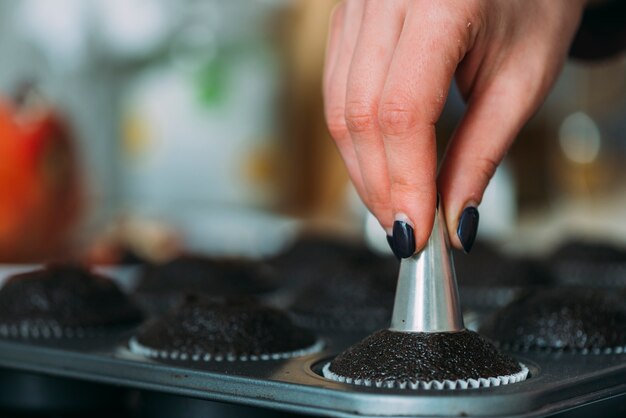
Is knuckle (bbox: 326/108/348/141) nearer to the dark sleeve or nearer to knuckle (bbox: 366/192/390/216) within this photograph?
knuckle (bbox: 366/192/390/216)

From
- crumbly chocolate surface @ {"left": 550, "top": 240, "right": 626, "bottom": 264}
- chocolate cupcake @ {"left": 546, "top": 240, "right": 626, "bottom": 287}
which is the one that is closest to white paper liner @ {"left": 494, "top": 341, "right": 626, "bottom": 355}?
chocolate cupcake @ {"left": 546, "top": 240, "right": 626, "bottom": 287}

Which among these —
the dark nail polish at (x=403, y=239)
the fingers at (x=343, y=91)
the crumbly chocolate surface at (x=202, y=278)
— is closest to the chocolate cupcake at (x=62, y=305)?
the crumbly chocolate surface at (x=202, y=278)

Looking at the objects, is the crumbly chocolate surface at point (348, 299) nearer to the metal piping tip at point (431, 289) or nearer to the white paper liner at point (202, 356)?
the white paper liner at point (202, 356)

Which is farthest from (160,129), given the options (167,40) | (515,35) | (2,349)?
(515,35)

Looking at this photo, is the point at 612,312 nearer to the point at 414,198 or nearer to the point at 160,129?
the point at 414,198

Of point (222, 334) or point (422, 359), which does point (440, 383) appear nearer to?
point (422, 359)

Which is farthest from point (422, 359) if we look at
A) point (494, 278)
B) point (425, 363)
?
point (494, 278)
